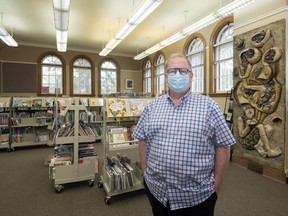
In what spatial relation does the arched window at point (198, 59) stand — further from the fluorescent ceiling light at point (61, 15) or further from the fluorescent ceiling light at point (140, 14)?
the fluorescent ceiling light at point (61, 15)

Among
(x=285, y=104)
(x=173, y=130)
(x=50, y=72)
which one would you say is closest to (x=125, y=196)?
(x=173, y=130)

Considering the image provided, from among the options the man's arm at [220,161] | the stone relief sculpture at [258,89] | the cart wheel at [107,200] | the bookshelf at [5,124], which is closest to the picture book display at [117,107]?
the cart wheel at [107,200]

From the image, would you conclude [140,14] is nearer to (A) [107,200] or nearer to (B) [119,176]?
(B) [119,176]

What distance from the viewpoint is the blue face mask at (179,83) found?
1.33 metres

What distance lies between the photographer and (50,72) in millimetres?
Result: 8234

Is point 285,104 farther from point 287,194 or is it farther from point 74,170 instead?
point 74,170

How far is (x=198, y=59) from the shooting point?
6.22m

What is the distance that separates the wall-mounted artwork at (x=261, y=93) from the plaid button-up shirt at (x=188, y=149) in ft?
9.08

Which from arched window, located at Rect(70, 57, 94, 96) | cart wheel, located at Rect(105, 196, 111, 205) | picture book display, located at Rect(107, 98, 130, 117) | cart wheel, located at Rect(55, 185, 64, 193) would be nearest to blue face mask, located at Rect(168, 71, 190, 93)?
picture book display, located at Rect(107, 98, 130, 117)

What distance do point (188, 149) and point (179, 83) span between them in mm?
452

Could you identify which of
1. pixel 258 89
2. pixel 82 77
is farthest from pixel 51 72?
pixel 258 89

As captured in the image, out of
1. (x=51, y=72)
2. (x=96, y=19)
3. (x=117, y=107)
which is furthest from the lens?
(x=51, y=72)

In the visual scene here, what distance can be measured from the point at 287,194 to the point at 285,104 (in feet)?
4.57

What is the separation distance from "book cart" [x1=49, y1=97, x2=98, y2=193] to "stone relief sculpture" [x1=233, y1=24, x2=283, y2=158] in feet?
9.65
